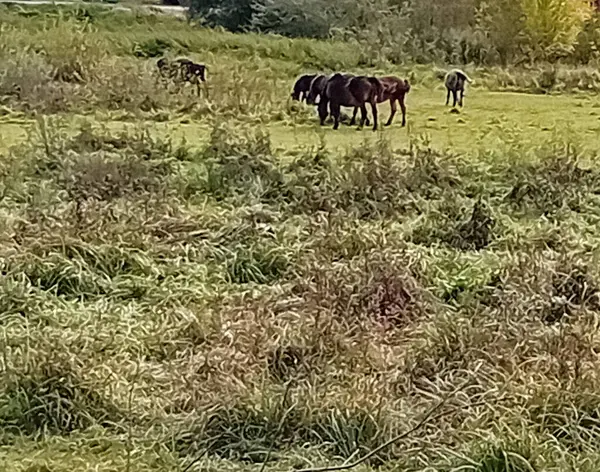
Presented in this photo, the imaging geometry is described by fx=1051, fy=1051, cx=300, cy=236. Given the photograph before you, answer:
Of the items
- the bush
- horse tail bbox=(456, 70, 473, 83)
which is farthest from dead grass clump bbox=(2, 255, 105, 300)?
the bush

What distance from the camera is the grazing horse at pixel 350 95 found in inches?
211

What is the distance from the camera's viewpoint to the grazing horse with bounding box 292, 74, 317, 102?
5.57m

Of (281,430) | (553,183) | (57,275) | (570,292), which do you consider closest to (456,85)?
(553,183)

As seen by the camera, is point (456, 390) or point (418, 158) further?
point (418, 158)

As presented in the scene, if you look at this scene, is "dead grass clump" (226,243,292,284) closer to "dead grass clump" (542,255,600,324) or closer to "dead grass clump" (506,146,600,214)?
"dead grass clump" (542,255,600,324)

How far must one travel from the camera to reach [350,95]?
5344 millimetres

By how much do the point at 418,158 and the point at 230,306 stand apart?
1.83 metres

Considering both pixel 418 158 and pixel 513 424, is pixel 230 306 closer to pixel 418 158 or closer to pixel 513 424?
pixel 513 424

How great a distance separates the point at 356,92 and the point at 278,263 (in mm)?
2036

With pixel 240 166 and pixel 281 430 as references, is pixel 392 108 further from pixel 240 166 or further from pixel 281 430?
pixel 281 430

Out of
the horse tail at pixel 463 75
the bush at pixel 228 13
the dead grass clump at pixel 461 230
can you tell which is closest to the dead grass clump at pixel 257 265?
the dead grass clump at pixel 461 230

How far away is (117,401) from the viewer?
243cm

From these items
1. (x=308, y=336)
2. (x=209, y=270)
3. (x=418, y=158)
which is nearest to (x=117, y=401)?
(x=308, y=336)

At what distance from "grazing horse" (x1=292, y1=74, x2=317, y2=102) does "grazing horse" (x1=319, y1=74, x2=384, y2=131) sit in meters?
0.15
